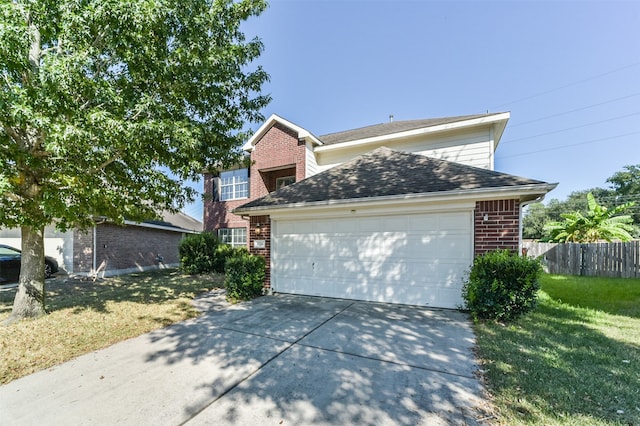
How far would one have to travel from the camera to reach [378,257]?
21.9 feet

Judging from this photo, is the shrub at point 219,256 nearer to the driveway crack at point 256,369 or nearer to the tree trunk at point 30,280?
the tree trunk at point 30,280

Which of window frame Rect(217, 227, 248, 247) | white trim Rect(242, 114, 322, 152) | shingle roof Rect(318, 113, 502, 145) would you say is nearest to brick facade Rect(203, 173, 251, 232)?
window frame Rect(217, 227, 248, 247)

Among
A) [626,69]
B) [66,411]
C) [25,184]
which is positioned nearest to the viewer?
[66,411]

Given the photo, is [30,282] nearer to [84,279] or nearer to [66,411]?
[66,411]

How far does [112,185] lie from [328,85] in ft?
37.2

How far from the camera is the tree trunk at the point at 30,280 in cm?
→ 527

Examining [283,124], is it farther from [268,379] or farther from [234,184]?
[268,379]

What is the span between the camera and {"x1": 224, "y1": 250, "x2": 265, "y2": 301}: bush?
282 inches

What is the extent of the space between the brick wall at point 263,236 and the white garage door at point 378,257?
18 centimetres

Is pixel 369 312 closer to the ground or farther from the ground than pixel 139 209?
closer to the ground

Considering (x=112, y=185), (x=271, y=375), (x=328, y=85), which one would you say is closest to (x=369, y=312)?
(x=271, y=375)

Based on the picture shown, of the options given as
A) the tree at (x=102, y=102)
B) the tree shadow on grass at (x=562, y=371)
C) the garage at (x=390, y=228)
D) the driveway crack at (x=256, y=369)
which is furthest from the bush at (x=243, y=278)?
the tree shadow on grass at (x=562, y=371)

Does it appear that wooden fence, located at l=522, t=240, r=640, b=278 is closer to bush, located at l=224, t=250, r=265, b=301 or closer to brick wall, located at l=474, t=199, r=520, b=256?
brick wall, located at l=474, t=199, r=520, b=256

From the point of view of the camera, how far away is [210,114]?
7250 millimetres
